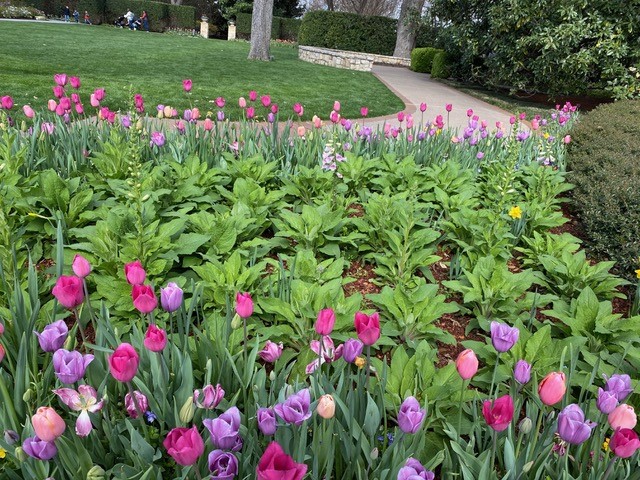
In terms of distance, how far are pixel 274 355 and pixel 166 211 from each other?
1.71 m

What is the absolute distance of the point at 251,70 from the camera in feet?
48.2

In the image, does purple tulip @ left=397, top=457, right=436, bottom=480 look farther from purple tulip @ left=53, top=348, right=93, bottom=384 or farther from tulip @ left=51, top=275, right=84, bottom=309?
tulip @ left=51, top=275, right=84, bottom=309

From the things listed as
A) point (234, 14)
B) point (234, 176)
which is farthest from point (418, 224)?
point (234, 14)

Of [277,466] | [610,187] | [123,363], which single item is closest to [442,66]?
[610,187]

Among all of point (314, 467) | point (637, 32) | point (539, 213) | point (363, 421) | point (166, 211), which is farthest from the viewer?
point (637, 32)

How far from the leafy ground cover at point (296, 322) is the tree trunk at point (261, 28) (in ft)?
44.8

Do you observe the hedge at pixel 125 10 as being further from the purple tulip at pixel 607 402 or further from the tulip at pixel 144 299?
the purple tulip at pixel 607 402

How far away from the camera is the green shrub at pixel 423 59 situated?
67.7 ft

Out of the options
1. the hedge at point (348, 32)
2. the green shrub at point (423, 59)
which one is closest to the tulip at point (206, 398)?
the green shrub at point (423, 59)

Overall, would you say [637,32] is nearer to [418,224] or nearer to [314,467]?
[418,224]

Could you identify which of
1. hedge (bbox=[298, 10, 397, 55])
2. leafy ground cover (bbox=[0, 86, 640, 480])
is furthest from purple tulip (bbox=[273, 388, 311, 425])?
hedge (bbox=[298, 10, 397, 55])

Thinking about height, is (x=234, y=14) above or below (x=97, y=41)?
above

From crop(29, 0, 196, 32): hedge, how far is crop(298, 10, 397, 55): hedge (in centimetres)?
1460

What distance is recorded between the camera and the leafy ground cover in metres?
1.31
